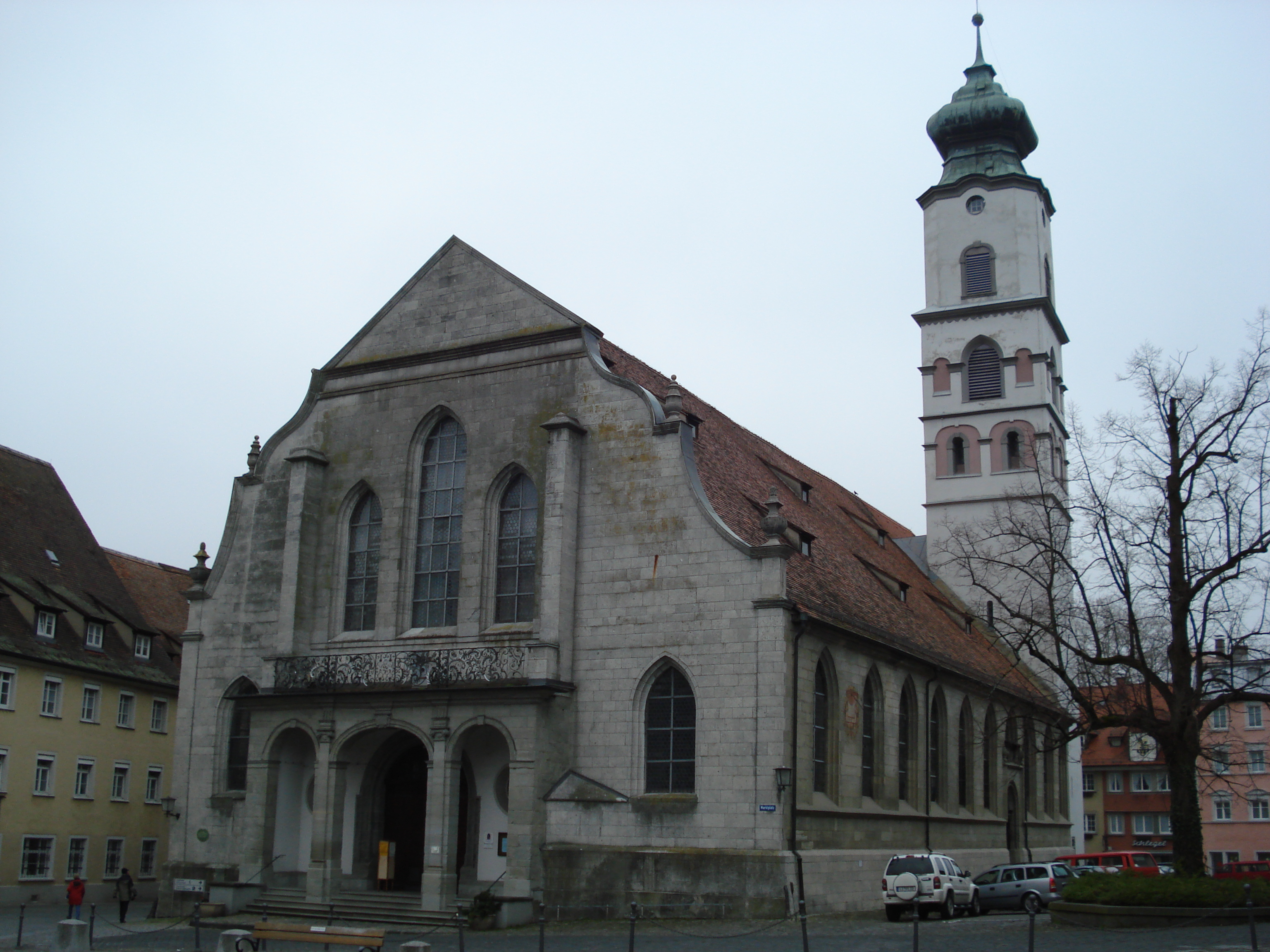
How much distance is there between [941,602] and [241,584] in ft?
75.3

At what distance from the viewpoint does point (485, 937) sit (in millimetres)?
25531

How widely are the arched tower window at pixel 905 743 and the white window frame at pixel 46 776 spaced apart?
80.2 feet

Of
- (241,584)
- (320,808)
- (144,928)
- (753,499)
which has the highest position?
(753,499)

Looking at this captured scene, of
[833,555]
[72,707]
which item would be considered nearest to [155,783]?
[72,707]

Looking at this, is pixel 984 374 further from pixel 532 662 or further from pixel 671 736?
pixel 532 662

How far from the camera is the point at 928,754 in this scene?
34.9 metres

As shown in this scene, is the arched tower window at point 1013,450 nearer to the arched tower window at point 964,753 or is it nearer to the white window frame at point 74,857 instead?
the arched tower window at point 964,753

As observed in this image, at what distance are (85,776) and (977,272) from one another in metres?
35.8

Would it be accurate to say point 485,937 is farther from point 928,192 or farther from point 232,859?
point 928,192

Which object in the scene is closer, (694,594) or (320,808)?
(694,594)

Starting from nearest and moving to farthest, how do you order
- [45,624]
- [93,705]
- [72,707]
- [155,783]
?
[45,624] < [72,707] < [93,705] < [155,783]

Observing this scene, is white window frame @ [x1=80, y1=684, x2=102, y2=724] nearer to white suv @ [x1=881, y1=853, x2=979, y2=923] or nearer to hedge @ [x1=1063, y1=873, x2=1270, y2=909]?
white suv @ [x1=881, y1=853, x2=979, y2=923]

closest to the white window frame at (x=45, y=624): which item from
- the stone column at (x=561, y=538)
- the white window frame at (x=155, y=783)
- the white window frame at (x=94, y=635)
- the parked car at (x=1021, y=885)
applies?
the white window frame at (x=94, y=635)

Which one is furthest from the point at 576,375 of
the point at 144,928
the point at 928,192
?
the point at 928,192
